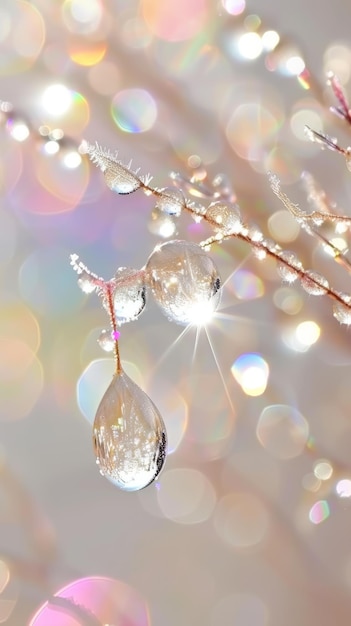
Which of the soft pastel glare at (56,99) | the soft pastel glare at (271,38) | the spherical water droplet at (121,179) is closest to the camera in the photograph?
the spherical water droplet at (121,179)

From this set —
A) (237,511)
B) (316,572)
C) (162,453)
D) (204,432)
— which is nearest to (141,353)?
(204,432)

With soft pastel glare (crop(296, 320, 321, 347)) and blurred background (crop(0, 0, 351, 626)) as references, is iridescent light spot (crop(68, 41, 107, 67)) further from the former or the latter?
soft pastel glare (crop(296, 320, 321, 347))

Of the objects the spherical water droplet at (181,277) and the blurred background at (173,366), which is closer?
the spherical water droplet at (181,277)

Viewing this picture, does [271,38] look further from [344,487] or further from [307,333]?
[344,487]

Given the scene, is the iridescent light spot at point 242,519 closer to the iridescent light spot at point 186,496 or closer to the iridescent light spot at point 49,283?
the iridescent light spot at point 186,496

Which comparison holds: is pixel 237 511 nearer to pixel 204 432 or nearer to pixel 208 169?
pixel 204 432

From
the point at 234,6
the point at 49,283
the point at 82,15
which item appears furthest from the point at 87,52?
the point at 49,283

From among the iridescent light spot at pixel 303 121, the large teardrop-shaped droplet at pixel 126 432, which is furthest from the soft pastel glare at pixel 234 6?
the large teardrop-shaped droplet at pixel 126 432
